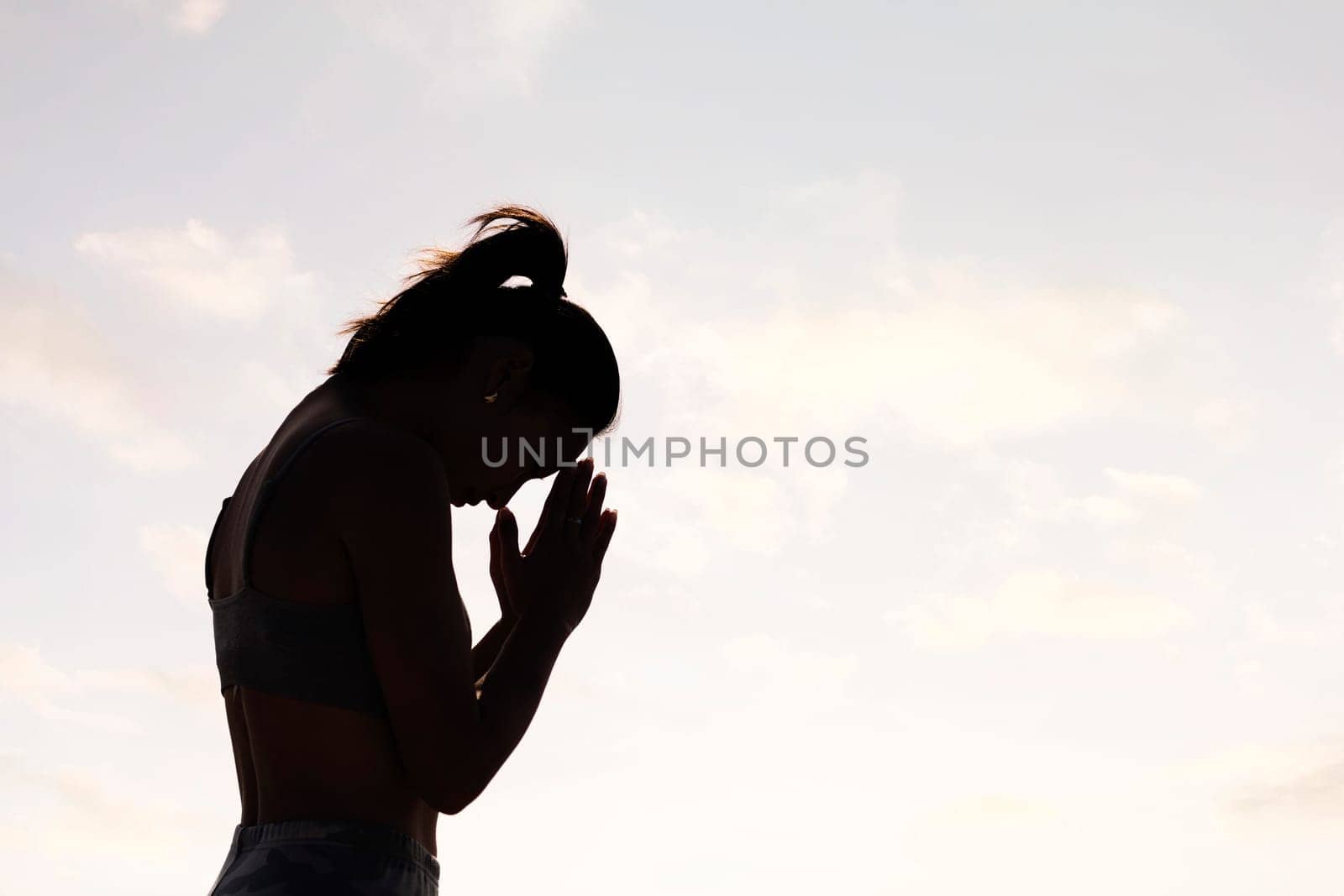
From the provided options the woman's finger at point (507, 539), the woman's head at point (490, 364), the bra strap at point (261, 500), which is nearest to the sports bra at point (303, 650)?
the bra strap at point (261, 500)

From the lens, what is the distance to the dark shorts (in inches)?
139

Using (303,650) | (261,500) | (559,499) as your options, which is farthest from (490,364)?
(303,650)

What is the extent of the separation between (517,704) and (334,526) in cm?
74

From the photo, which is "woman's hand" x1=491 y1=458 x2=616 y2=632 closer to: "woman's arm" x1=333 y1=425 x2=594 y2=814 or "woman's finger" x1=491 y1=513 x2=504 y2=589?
"woman's finger" x1=491 y1=513 x2=504 y2=589

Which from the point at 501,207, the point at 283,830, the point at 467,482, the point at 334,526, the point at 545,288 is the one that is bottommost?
the point at 283,830

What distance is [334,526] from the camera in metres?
3.65

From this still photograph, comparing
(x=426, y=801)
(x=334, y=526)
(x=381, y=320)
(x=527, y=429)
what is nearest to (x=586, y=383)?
(x=527, y=429)

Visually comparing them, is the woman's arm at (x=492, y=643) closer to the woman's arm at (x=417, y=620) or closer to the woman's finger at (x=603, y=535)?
the woman's finger at (x=603, y=535)

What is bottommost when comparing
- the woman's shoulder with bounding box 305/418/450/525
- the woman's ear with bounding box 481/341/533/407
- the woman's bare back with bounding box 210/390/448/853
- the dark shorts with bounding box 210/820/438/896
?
the dark shorts with bounding box 210/820/438/896

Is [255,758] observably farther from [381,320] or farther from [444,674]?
[381,320]

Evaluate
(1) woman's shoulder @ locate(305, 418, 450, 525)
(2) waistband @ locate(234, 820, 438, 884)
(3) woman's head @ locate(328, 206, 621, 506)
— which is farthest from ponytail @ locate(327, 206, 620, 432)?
(2) waistband @ locate(234, 820, 438, 884)

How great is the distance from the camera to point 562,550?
4.46 meters

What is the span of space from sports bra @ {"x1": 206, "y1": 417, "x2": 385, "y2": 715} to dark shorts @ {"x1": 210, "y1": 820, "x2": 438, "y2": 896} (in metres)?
0.33

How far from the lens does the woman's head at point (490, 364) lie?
165 inches
